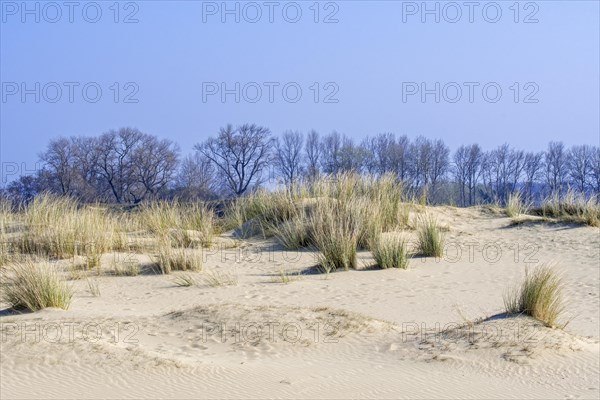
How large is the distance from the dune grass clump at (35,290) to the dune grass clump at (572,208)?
11.1 metres

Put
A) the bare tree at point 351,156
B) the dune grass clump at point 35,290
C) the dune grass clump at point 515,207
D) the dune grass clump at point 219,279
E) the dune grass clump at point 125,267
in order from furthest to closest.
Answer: the bare tree at point 351,156 → the dune grass clump at point 515,207 → the dune grass clump at point 125,267 → the dune grass clump at point 219,279 → the dune grass clump at point 35,290

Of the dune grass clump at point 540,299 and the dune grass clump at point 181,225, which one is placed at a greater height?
the dune grass clump at point 181,225

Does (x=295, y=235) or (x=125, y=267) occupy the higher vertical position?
(x=295, y=235)

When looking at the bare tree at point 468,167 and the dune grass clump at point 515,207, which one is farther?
the bare tree at point 468,167

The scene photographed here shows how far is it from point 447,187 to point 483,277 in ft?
69.5

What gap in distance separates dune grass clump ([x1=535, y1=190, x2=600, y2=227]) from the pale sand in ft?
18.2

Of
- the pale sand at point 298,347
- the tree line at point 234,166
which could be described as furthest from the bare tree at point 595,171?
the pale sand at point 298,347

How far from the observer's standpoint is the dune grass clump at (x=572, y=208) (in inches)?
635

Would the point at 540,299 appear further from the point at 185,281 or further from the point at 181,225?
the point at 181,225

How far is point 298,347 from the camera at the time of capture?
721cm

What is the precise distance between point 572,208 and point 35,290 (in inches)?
487

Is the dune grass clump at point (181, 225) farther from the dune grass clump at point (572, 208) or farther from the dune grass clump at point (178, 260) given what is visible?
the dune grass clump at point (572, 208)

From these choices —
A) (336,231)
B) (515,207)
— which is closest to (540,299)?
(336,231)

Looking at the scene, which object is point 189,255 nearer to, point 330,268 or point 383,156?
point 330,268
